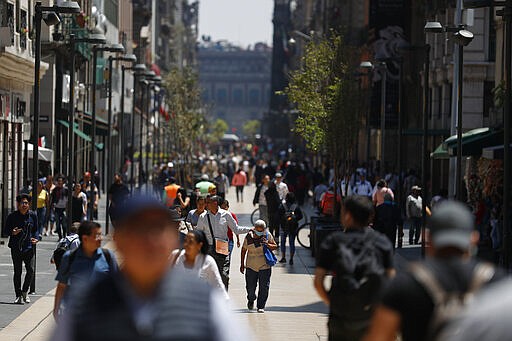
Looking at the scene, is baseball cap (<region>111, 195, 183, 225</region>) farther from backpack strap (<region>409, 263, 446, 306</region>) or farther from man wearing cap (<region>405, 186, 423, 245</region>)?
man wearing cap (<region>405, 186, 423, 245</region>)

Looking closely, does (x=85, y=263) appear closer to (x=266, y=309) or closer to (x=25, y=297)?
(x=266, y=309)

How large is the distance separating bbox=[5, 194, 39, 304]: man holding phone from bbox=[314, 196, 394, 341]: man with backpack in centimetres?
1096

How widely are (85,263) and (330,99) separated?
1232 inches

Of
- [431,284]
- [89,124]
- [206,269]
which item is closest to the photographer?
[431,284]

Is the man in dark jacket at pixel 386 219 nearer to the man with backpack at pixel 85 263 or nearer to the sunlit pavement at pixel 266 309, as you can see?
the sunlit pavement at pixel 266 309

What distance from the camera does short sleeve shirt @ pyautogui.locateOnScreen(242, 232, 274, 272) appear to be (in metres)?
20.0

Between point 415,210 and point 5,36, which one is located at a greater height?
point 5,36

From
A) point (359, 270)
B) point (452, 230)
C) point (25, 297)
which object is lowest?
point (25, 297)

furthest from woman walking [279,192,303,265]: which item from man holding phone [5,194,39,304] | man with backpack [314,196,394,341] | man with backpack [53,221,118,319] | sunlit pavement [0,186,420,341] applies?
man with backpack [314,196,394,341]

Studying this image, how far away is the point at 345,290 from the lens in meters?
10.2

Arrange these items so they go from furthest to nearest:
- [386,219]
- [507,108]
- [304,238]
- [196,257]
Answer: [304,238] < [386,219] < [507,108] < [196,257]

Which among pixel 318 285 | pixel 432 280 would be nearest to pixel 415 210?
pixel 318 285

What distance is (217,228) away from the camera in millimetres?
18891

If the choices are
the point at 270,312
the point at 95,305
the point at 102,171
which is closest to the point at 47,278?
the point at 270,312
